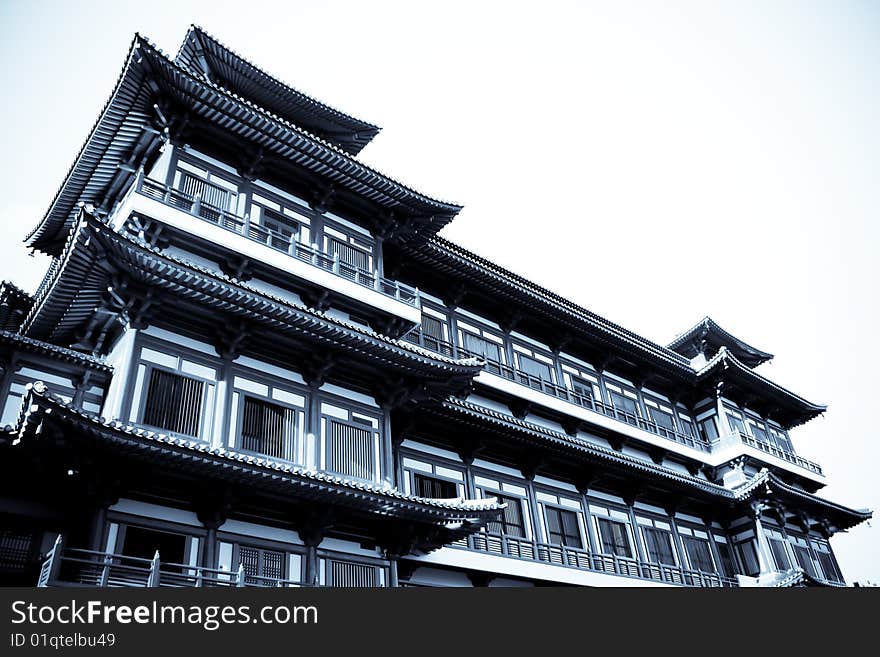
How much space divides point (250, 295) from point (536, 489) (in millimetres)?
13329

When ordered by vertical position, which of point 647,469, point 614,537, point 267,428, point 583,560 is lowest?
point 583,560

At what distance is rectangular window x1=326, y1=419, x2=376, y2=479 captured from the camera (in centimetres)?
1852

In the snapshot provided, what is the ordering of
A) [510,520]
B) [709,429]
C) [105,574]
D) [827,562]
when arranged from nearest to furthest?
[105,574] < [510,520] < [827,562] < [709,429]

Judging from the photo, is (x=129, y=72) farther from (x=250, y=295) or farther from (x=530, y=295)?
(x=530, y=295)

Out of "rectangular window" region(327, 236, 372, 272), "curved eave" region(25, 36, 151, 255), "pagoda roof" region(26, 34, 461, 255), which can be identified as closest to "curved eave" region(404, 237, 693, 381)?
"pagoda roof" region(26, 34, 461, 255)

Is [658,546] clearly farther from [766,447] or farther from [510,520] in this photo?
[766,447]

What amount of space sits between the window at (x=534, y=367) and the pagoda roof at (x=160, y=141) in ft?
25.2

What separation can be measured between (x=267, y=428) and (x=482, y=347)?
12.0 metres

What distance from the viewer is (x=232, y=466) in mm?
14383

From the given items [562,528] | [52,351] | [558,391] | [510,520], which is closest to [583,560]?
[562,528]

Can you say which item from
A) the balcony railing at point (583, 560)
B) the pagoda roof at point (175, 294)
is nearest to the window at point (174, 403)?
the pagoda roof at point (175, 294)

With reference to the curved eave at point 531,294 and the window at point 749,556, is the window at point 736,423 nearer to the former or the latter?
the curved eave at point 531,294

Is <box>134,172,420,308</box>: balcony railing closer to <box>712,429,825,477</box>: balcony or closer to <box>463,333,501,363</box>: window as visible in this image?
<box>463,333,501,363</box>: window

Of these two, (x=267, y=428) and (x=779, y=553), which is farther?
(x=779, y=553)
